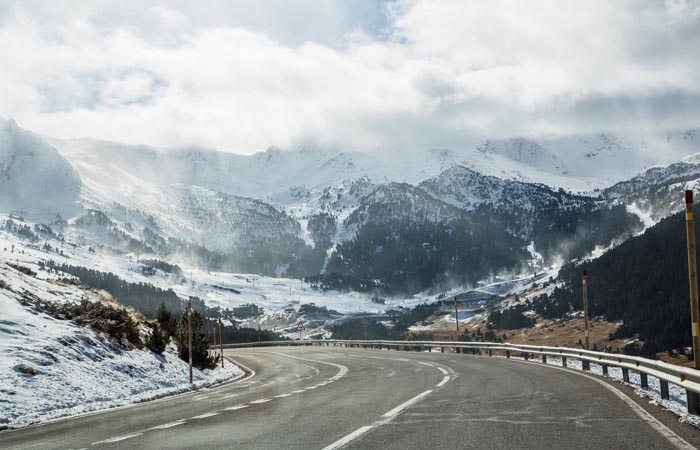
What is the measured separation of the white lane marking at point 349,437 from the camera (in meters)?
8.90

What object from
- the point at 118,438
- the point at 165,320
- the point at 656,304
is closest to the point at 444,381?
the point at 118,438

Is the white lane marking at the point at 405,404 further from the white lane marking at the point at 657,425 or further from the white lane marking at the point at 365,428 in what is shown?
the white lane marking at the point at 657,425

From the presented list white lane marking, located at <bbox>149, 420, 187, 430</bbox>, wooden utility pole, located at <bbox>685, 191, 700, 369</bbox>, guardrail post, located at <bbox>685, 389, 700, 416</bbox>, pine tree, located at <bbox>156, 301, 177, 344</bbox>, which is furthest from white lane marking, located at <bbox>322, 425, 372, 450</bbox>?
pine tree, located at <bbox>156, 301, 177, 344</bbox>

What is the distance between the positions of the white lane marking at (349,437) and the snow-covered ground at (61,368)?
313 inches

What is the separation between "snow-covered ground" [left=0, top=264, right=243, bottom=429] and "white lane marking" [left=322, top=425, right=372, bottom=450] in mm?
7945

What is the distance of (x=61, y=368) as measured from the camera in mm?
19234

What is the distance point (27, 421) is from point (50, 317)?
10485mm

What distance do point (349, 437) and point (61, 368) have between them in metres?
12.9

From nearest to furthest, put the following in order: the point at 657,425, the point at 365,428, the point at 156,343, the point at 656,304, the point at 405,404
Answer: the point at 657,425 < the point at 365,428 < the point at 405,404 < the point at 156,343 < the point at 656,304

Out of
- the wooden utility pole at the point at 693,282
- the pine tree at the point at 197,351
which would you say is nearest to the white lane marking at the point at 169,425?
the wooden utility pole at the point at 693,282

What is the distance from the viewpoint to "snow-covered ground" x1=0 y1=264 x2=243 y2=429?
52.9ft

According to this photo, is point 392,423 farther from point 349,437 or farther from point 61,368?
point 61,368

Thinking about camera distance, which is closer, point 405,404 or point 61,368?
point 405,404

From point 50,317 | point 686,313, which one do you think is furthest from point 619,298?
point 50,317
